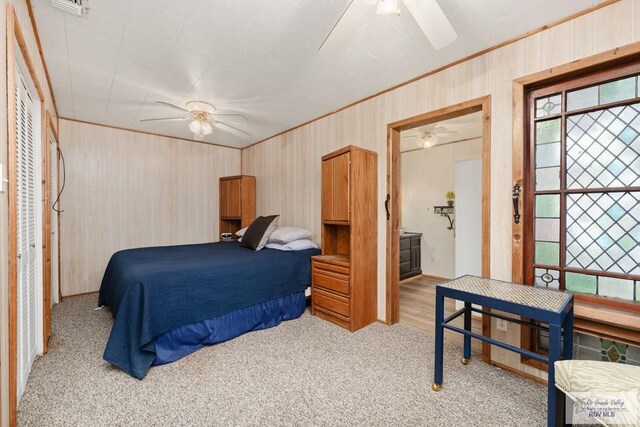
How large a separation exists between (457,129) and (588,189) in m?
2.50

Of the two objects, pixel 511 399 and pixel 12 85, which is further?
pixel 511 399

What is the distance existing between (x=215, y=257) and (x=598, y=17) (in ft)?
11.4

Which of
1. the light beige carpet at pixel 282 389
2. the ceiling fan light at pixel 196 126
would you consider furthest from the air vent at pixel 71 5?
the light beige carpet at pixel 282 389

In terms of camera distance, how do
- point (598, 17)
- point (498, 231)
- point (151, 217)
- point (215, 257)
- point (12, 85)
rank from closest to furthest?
point (12, 85), point (598, 17), point (498, 231), point (215, 257), point (151, 217)

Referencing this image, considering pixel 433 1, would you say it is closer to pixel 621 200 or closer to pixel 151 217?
pixel 621 200

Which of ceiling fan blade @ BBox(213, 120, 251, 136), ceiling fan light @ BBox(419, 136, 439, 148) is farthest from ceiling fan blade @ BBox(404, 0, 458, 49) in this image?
ceiling fan blade @ BBox(213, 120, 251, 136)

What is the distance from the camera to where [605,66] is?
1710mm

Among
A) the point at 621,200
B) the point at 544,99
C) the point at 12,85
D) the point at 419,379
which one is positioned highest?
the point at 544,99

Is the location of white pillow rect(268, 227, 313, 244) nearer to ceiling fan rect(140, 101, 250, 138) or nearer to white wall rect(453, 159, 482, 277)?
ceiling fan rect(140, 101, 250, 138)

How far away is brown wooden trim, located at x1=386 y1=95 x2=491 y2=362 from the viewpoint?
85.7 inches

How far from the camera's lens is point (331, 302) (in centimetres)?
Result: 294

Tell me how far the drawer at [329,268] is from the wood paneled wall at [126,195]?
9.05 ft

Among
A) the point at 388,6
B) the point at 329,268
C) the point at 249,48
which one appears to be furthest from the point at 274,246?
the point at 388,6

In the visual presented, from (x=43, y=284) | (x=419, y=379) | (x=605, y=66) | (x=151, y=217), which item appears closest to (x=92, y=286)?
(x=151, y=217)
